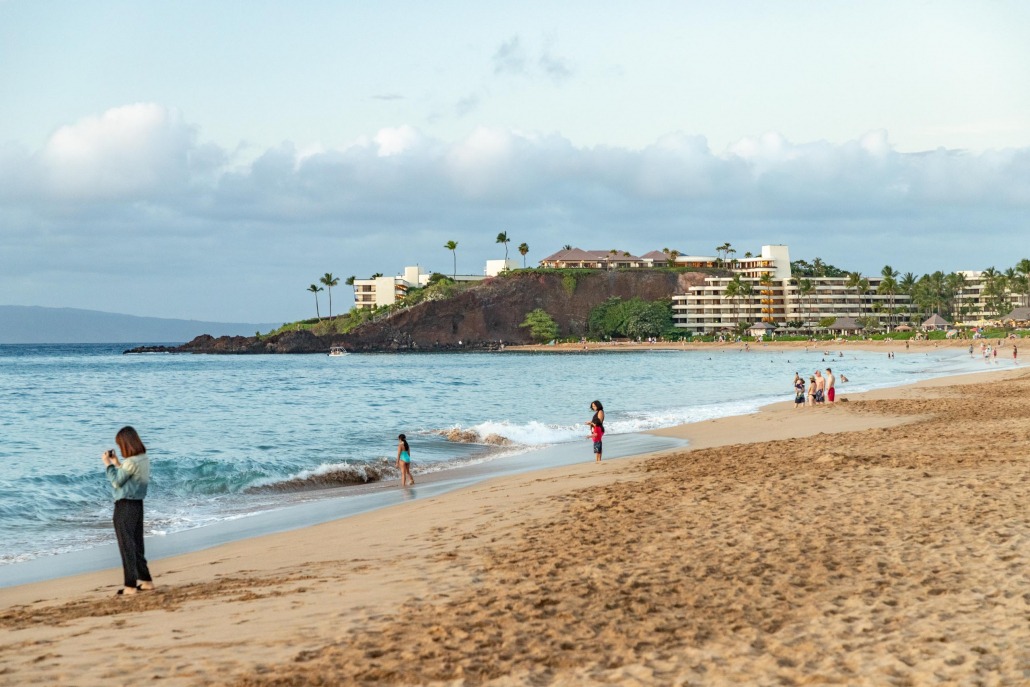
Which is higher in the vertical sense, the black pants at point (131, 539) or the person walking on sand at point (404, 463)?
the black pants at point (131, 539)

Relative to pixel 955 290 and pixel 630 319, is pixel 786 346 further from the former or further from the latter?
pixel 955 290

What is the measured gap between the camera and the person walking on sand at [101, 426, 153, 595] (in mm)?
8664

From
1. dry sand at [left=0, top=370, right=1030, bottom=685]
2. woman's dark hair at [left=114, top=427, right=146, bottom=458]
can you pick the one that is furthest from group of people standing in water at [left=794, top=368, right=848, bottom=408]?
woman's dark hair at [left=114, top=427, right=146, bottom=458]

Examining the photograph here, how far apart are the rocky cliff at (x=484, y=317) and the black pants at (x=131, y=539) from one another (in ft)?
526

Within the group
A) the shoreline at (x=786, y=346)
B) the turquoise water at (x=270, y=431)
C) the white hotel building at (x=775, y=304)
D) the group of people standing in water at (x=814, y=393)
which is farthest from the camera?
the white hotel building at (x=775, y=304)

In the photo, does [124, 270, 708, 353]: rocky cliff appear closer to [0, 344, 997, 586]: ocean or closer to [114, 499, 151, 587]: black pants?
[0, 344, 997, 586]: ocean

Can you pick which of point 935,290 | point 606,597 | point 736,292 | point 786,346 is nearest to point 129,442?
point 606,597

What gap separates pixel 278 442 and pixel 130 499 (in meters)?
19.2

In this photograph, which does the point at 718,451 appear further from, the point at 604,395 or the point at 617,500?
the point at 604,395

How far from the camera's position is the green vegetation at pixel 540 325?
173875 millimetres

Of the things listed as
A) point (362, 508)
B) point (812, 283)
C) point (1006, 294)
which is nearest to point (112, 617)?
point (362, 508)

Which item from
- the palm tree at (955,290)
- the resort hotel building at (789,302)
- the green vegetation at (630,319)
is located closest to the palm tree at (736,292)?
the resort hotel building at (789,302)

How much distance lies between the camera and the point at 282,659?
582 cm

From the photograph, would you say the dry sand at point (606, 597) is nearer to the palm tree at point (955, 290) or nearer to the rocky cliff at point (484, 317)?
the rocky cliff at point (484, 317)
